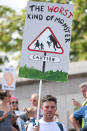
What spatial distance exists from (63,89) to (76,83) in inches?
18.1

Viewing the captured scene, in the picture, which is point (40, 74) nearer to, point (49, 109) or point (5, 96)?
point (49, 109)

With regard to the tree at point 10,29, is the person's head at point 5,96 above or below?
below

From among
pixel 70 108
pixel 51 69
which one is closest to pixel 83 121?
pixel 51 69

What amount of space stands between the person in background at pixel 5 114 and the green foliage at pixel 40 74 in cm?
259

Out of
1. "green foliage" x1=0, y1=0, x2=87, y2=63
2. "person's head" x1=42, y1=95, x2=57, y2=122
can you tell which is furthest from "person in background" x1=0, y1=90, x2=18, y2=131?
"green foliage" x1=0, y1=0, x2=87, y2=63

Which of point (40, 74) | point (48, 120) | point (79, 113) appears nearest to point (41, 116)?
point (79, 113)

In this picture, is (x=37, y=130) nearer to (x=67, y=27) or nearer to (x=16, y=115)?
(x=67, y=27)

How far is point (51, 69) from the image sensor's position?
6.98m

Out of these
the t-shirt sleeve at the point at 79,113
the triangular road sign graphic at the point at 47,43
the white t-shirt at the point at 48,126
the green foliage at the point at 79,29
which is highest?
the green foliage at the point at 79,29

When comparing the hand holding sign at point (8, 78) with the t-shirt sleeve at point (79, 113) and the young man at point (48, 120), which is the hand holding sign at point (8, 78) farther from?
the young man at point (48, 120)

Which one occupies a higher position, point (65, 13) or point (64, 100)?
point (65, 13)

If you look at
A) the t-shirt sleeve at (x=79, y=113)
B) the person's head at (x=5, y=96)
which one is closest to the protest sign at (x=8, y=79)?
the person's head at (x=5, y=96)

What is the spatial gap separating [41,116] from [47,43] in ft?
8.10

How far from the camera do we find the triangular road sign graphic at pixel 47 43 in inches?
276
